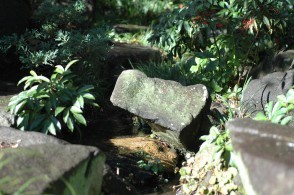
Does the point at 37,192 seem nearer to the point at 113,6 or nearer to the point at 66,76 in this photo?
the point at 66,76

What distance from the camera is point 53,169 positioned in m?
3.53

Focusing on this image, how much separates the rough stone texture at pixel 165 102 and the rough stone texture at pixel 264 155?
73.9 inches

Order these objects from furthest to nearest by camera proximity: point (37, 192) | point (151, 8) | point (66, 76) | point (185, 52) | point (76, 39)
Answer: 1. point (151, 8)
2. point (185, 52)
3. point (76, 39)
4. point (66, 76)
5. point (37, 192)

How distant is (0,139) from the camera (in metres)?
4.54

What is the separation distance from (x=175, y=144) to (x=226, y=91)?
1553 millimetres

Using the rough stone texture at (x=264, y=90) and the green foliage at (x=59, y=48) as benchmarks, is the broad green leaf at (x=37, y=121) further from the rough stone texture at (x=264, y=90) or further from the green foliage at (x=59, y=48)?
the rough stone texture at (x=264, y=90)

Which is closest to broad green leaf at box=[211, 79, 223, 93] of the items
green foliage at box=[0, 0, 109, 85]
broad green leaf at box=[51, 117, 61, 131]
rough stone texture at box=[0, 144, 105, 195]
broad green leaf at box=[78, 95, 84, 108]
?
green foliage at box=[0, 0, 109, 85]

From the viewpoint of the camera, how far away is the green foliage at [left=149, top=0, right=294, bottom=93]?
692cm

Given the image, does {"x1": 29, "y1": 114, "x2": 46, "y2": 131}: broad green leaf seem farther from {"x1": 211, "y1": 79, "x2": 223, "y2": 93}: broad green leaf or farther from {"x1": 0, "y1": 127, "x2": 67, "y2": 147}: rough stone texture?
{"x1": 211, "y1": 79, "x2": 223, "y2": 93}: broad green leaf

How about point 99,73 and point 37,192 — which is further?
point 99,73

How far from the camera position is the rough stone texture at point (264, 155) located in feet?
9.80

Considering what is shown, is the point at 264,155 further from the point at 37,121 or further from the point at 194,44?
the point at 194,44

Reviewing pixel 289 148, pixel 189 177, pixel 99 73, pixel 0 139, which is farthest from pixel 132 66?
pixel 289 148

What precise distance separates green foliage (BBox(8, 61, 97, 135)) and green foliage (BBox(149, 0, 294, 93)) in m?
2.09
